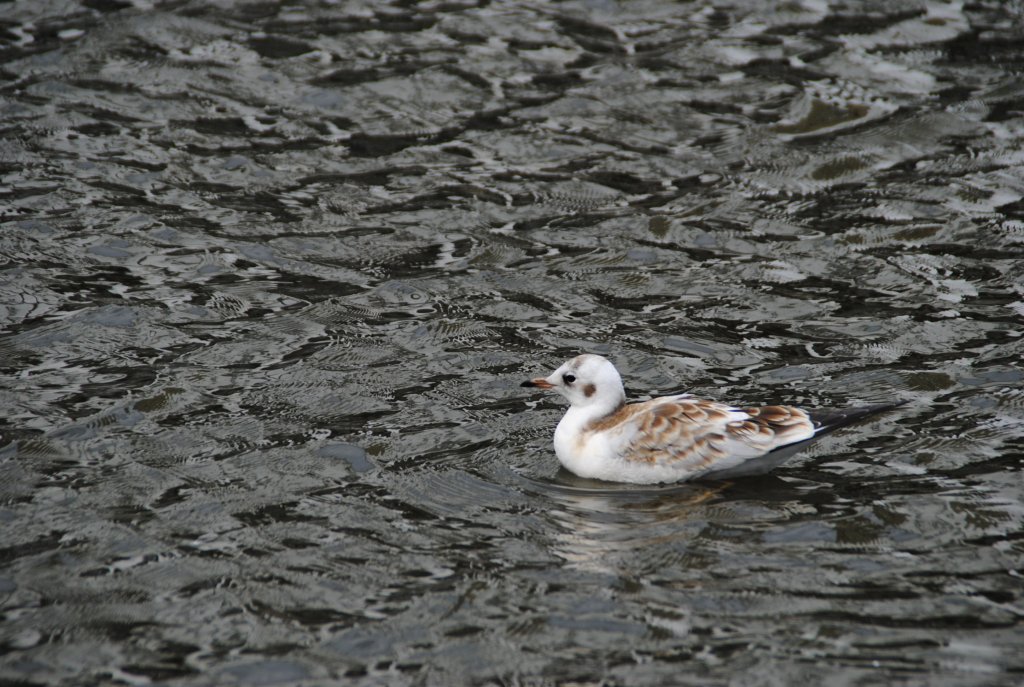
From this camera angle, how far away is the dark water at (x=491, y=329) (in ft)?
23.3

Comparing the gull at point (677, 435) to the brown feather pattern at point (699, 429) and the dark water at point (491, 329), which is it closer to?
the brown feather pattern at point (699, 429)

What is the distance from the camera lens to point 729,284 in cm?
1168

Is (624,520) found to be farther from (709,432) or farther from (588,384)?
(588,384)

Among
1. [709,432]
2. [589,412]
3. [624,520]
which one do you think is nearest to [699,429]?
[709,432]

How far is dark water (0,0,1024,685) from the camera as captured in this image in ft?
23.3

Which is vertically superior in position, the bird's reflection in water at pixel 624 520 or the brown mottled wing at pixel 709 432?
the brown mottled wing at pixel 709 432

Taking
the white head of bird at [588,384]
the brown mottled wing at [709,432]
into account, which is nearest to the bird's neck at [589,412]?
the white head of bird at [588,384]

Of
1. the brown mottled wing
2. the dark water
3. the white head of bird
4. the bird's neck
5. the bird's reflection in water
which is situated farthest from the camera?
the white head of bird

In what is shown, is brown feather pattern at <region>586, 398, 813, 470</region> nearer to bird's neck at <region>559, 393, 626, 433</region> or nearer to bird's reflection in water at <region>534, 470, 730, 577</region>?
bird's neck at <region>559, 393, 626, 433</region>

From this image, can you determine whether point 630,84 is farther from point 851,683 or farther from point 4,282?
point 851,683

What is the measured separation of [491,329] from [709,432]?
8.67ft

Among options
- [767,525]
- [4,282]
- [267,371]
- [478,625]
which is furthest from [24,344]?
[767,525]

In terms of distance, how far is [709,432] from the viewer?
8883mm

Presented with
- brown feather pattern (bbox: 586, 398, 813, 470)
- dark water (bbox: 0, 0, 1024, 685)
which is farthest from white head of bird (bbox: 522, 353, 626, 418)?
dark water (bbox: 0, 0, 1024, 685)
